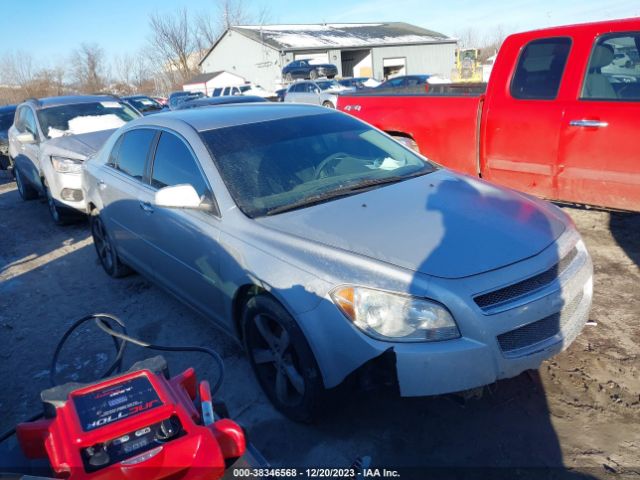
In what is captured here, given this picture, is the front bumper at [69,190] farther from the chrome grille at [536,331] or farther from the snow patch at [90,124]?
the chrome grille at [536,331]

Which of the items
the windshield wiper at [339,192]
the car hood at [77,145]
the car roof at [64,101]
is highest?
the car roof at [64,101]

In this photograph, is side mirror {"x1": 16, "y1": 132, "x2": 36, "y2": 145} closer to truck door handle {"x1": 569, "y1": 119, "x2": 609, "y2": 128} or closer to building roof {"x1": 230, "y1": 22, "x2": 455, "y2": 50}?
truck door handle {"x1": 569, "y1": 119, "x2": 609, "y2": 128}

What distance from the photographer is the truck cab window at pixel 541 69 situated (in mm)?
4574

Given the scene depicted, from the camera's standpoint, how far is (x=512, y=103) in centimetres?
484

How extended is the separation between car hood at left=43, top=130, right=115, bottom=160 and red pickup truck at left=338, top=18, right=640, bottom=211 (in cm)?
442

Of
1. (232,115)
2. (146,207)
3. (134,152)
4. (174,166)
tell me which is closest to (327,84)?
(134,152)

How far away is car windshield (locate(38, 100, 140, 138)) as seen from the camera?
26.5 feet

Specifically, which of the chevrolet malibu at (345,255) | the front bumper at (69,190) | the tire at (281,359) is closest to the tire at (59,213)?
the front bumper at (69,190)

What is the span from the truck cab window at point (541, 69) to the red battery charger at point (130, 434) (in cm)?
405

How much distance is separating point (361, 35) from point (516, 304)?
4666 cm

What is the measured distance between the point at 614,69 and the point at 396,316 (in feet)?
11.0

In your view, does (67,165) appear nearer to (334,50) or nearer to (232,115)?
(232,115)

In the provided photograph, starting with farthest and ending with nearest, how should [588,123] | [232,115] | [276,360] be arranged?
[588,123] < [232,115] < [276,360]

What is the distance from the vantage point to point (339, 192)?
3230 millimetres
